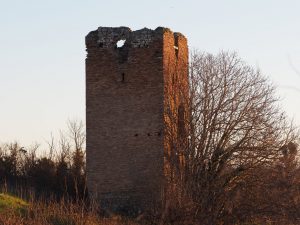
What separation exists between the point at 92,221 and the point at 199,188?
3.77 meters

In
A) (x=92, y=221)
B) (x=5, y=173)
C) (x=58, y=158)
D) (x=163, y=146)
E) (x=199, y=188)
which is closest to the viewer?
(x=92, y=221)

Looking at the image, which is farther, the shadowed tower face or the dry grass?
the shadowed tower face

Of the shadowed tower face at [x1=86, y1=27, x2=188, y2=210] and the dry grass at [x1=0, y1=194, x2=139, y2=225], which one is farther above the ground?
the shadowed tower face at [x1=86, y1=27, x2=188, y2=210]

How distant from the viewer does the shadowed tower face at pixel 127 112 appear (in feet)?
59.9

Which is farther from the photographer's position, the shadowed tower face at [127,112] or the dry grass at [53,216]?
the shadowed tower face at [127,112]

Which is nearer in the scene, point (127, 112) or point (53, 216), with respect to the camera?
point (53, 216)

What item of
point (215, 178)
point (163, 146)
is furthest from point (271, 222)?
point (163, 146)

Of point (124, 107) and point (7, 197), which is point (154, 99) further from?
point (7, 197)

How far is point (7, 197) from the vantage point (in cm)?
1720

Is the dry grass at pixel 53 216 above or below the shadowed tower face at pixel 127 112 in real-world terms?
below

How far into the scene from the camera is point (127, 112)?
61.1 feet

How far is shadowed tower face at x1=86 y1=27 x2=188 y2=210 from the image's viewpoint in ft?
59.9

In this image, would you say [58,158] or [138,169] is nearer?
[138,169]

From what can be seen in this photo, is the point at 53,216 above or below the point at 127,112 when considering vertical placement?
below
